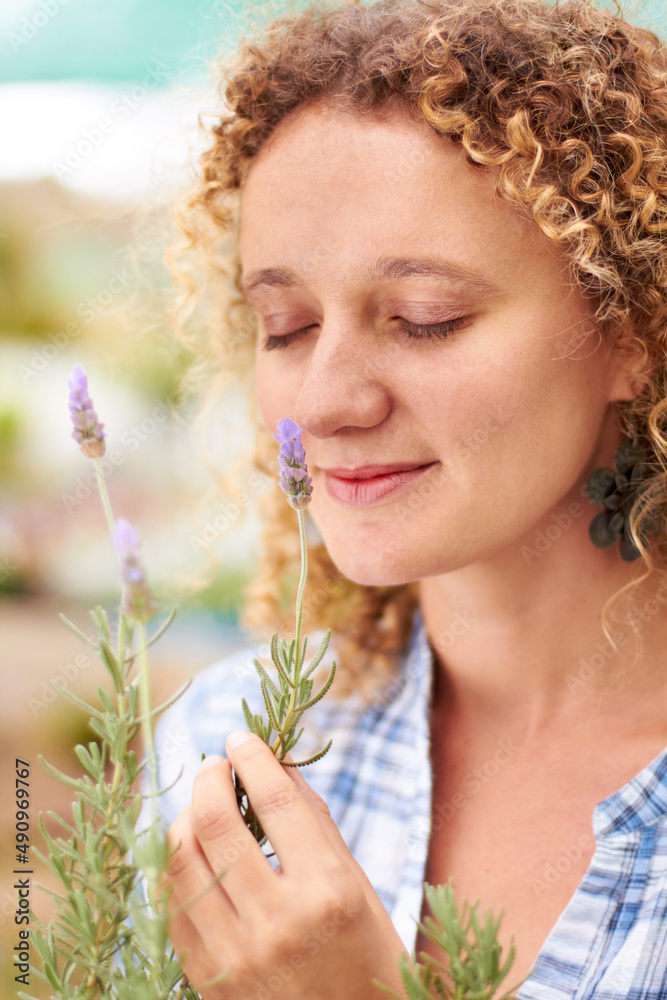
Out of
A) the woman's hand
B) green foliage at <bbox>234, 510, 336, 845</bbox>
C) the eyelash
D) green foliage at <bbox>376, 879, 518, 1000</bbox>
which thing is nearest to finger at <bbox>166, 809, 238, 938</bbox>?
the woman's hand

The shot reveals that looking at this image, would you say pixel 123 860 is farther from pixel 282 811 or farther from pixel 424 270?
pixel 424 270

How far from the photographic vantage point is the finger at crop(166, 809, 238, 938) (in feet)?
2.05

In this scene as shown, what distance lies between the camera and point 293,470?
1.72ft

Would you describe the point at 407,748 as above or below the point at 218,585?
below

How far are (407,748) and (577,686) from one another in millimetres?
284

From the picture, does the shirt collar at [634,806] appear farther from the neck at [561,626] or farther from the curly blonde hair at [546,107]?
the curly blonde hair at [546,107]

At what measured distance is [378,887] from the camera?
3.76 feet

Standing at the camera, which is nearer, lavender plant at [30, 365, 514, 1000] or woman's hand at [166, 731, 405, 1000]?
lavender plant at [30, 365, 514, 1000]

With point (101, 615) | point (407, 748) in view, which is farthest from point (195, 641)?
point (101, 615)

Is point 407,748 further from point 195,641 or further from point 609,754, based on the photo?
point 195,641

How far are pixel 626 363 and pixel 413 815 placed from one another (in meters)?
0.71

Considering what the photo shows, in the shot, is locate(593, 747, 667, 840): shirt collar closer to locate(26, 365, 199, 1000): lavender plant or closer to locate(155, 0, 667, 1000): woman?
locate(155, 0, 667, 1000): woman

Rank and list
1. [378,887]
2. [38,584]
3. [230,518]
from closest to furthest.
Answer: [378,887], [230,518], [38,584]

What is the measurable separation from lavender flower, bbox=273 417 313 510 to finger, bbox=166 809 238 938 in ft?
0.95
